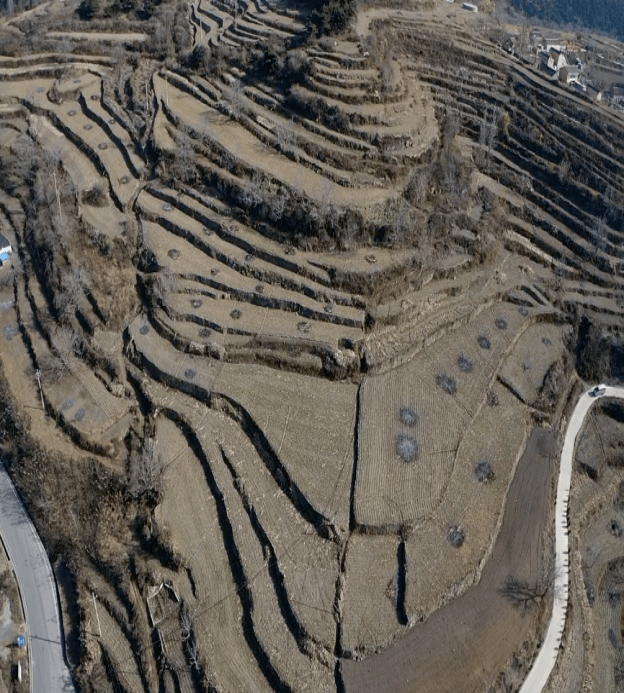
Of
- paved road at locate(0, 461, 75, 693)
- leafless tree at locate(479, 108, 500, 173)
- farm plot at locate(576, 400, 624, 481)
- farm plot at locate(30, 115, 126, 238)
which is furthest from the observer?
leafless tree at locate(479, 108, 500, 173)

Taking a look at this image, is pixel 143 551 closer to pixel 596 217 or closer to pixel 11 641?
pixel 11 641

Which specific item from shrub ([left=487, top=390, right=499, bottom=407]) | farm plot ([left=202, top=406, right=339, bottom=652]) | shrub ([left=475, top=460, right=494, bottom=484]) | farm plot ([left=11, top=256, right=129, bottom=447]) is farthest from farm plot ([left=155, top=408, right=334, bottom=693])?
shrub ([left=487, top=390, right=499, bottom=407])

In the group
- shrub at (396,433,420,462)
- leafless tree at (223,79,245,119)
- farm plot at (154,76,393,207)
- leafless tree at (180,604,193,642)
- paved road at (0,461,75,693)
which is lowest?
paved road at (0,461,75,693)

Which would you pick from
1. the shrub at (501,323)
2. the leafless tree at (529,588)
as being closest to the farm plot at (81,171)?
the shrub at (501,323)

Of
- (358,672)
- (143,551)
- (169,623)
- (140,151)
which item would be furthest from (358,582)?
(140,151)

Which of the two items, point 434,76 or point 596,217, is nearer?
point 596,217

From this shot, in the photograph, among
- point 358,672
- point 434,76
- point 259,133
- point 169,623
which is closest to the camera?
point 358,672

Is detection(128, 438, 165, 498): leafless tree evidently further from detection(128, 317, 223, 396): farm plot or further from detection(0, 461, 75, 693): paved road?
detection(0, 461, 75, 693): paved road
